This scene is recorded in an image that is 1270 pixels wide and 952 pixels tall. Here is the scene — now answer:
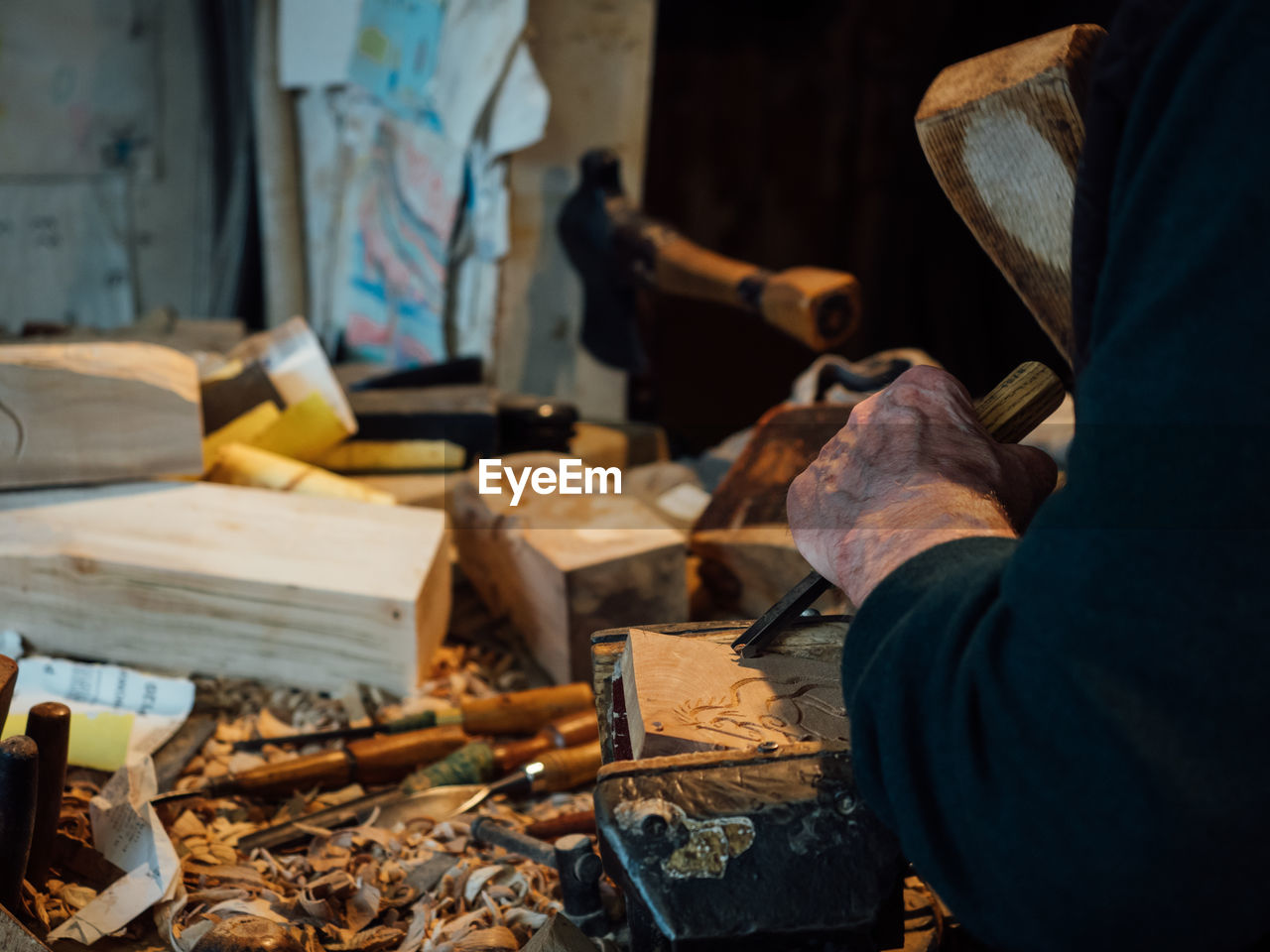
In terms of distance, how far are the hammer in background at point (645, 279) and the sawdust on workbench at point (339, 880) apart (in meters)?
1.30

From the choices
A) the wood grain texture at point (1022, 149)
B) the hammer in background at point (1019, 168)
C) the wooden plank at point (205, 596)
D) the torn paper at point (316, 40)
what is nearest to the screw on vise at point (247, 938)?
the hammer in background at point (1019, 168)

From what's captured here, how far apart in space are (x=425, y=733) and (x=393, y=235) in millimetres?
2904

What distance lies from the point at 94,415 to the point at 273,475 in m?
0.45

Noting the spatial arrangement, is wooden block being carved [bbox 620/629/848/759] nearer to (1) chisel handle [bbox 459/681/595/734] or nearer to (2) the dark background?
(1) chisel handle [bbox 459/681/595/734]

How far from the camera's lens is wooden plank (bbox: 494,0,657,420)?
11.3 ft

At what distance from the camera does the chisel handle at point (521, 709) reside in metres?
1.78

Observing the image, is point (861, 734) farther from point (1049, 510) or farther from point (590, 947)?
point (590, 947)

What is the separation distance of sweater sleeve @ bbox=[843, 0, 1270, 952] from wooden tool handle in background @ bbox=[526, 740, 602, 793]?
1004 millimetres

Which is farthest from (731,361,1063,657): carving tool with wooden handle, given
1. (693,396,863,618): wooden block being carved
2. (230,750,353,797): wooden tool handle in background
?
(693,396,863,618): wooden block being carved

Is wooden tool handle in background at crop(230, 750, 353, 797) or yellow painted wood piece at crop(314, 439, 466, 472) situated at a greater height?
yellow painted wood piece at crop(314, 439, 466, 472)

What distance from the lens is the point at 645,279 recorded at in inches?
127

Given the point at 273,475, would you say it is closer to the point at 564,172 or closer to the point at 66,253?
the point at 564,172

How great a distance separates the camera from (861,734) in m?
0.73

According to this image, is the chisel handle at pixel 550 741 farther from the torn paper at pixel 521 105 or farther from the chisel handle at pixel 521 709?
the torn paper at pixel 521 105
